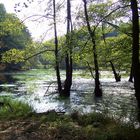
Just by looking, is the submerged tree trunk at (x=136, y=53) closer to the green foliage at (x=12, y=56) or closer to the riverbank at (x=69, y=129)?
the riverbank at (x=69, y=129)

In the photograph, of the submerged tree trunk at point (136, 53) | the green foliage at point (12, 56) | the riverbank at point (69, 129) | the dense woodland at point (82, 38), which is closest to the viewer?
the riverbank at point (69, 129)

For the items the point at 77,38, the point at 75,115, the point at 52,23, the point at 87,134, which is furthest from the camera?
the point at 52,23

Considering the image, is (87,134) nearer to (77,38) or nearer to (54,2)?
(77,38)

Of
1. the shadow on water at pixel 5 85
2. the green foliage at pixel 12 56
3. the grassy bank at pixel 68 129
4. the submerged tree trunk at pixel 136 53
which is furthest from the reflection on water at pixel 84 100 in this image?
the green foliage at pixel 12 56

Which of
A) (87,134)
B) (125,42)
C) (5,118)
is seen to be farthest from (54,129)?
(125,42)

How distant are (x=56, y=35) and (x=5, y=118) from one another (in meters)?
15.3

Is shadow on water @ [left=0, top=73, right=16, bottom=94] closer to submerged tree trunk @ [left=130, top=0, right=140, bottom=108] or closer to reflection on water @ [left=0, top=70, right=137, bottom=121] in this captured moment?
reflection on water @ [left=0, top=70, right=137, bottom=121]

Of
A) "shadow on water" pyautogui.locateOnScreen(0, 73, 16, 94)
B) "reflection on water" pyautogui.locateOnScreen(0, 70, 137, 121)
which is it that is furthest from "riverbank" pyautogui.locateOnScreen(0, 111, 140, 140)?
"shadow on water" pyautogui.locateOnScreen(0, 73, 16, 94)

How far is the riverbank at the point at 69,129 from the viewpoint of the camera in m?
7.37

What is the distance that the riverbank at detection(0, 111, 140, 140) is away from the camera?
24.2ft

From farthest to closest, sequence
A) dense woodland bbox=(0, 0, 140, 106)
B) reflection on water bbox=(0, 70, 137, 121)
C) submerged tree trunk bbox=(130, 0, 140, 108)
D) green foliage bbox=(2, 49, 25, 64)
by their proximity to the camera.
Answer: green foliage bbox=(2, 49, 25, 64), reflection on water bbox=(0, 70, 137, 121), dense woodland bbox=(0, 0, 140, 106), submerged tree trunk bbox=(130, 0, 140, 108)

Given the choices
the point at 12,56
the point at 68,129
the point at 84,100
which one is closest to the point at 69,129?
the point at 68,129

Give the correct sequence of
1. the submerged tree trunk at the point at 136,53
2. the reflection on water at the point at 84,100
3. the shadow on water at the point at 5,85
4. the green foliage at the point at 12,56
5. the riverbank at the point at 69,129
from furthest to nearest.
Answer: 1. the shadow on water at the point at 5,85
2. the green foliage at the point at 12,56
3. the reflection on water at the point at 84,100
4. the submerged tree trunk at the point at 136,53
5. the riverbank at the point at 69,129

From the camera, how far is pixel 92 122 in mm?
9406
